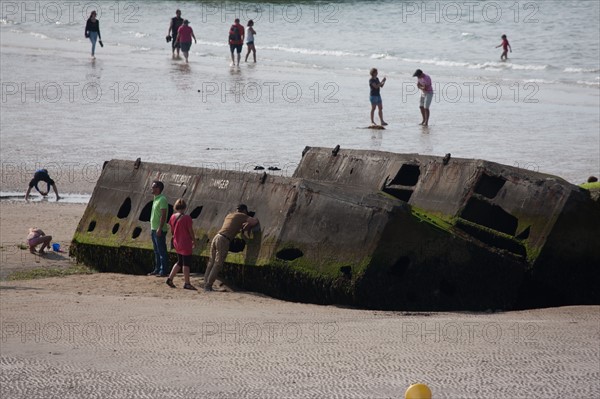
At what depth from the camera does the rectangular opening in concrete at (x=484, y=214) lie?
12565 millimetres

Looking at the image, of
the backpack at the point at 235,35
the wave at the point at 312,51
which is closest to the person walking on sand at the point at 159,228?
the backpack at the point at 235,35

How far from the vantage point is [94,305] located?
11500 millimetres

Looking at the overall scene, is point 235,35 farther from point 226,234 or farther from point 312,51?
point 226,234

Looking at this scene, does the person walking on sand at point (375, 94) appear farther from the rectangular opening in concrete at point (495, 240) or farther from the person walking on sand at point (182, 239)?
the rectangular opening in concrete at point (495, 240)

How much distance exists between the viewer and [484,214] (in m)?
Answer: 12.7

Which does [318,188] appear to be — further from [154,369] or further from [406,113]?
[406,113]

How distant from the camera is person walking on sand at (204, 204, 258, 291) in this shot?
12.3m

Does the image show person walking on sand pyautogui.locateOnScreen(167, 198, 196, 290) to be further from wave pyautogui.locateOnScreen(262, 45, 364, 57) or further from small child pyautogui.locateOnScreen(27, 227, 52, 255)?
wave pyautogui.locateOnScreen(262, 45, 364, 57)

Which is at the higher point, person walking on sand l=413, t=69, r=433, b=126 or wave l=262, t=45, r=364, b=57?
wave l=262, t=45, r=364, b=57

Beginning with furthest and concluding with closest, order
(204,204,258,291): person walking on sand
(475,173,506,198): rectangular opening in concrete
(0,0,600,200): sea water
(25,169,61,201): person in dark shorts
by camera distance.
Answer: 1. (0,0,600,200): sea water
2. (25,169,61,201): person in dark shorts
3. (475,173,506,198): rectangular opening in concrete
4. (204,204,258,291): person walking on sand

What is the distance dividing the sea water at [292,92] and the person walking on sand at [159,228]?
5711mm

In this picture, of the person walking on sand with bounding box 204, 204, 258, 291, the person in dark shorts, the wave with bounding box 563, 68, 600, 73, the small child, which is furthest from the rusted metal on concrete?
the wave with bounding box 563, 68, 600, 73

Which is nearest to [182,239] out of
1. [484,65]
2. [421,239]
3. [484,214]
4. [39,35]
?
[421,239]

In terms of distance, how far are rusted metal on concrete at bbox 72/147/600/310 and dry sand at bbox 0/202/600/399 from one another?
398mm
